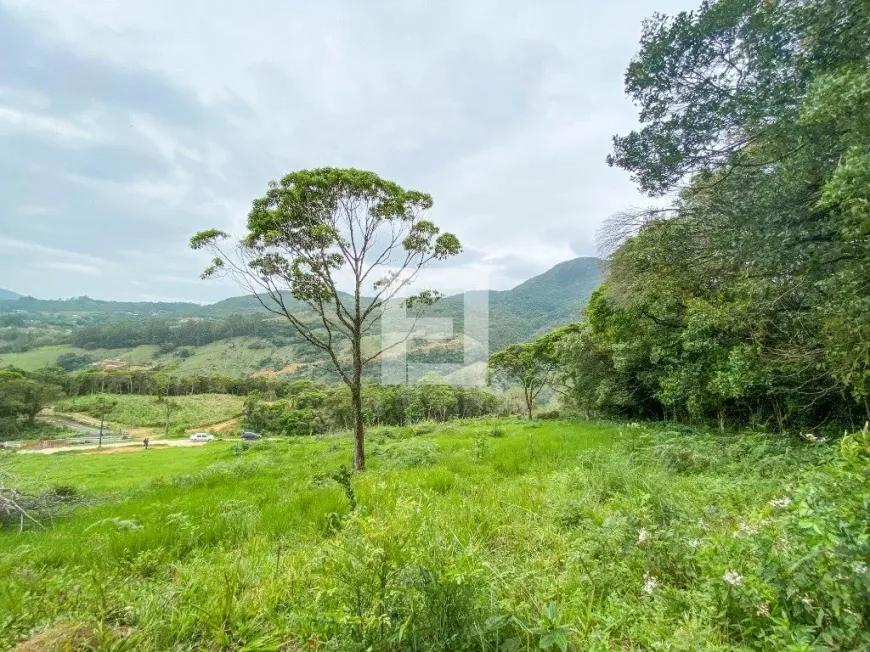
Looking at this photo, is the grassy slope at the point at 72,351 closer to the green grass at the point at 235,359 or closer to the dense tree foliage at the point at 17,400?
the green grass at the point at 235,359

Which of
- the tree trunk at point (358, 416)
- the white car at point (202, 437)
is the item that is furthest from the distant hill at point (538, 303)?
the tree trunk at point (358, 416)

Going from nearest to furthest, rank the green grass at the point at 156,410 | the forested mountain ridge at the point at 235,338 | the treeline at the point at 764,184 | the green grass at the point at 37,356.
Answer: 1. the treeline at the point at 764,184
2. the green grass at the point at 156,410
3. the forested mountain ridge at the point at 235,338
4. the green grass at the point at 37,356

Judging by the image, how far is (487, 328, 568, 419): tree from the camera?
2992 centimetres

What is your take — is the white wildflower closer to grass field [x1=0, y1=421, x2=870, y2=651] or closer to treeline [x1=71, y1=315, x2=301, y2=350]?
grass field [x1=0, y1=421, x2=870, y2=651]

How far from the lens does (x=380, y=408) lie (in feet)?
159

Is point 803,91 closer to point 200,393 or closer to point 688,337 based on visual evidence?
point 688,337

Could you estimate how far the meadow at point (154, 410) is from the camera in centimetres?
5953

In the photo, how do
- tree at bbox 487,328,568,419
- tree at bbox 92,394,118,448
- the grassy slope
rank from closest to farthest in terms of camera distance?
tree at bbox 487,328,568,419 → tree at bbox 92,394,118,448 → the grassy slope

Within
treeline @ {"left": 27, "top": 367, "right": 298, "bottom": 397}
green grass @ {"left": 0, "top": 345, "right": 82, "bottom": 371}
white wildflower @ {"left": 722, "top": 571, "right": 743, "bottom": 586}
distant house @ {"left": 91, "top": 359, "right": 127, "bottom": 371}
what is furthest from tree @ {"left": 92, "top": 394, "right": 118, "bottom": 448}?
white wildflower @ {"left": 722, "top": 571, "right": 743, "bottom": 586}

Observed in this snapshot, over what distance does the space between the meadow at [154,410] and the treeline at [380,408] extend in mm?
9360

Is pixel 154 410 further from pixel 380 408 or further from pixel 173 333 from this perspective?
pixel 173 333

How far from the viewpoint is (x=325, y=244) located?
10172 millimetres

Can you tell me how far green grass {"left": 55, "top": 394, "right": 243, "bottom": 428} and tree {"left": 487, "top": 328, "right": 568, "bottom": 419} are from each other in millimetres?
49413

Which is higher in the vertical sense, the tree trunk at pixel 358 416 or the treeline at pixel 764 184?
the treeline at pixel 764 184
